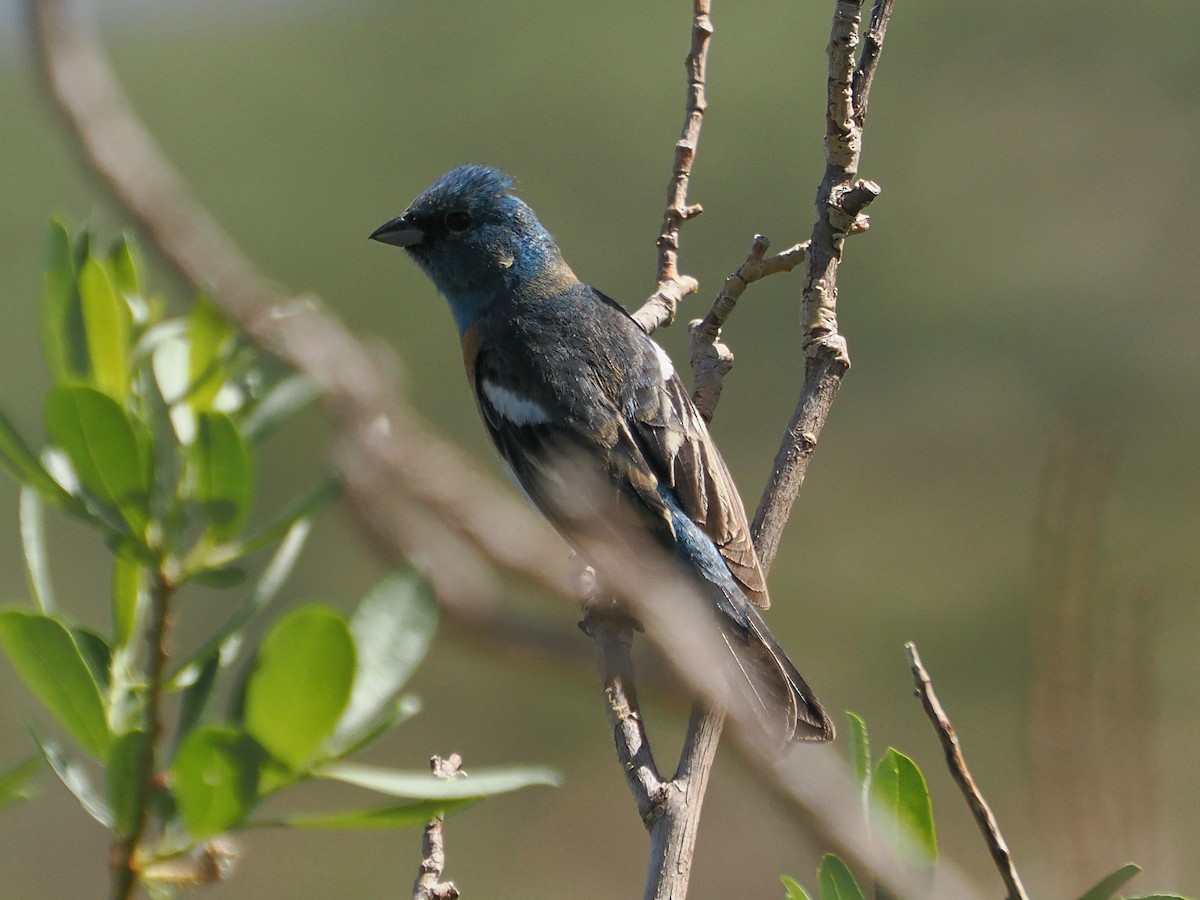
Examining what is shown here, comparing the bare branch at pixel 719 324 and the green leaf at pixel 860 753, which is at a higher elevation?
the bare branch at pixel 719 324

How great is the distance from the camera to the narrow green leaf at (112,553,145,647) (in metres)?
1.35

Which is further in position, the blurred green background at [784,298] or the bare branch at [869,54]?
the blurred green background at [784,298]

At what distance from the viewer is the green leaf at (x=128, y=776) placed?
42.4 inches

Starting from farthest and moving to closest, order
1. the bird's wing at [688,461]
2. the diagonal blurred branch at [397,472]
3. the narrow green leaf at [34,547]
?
the bird's wing at [688,461]
the narrow green leaf at [34,547]
the diagonal blurred branch at [397,472]

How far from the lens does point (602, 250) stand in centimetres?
1738

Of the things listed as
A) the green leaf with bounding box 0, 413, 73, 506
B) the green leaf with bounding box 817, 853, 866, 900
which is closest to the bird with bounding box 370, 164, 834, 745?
the green leaf with bounding box 817, 853, 866, 900

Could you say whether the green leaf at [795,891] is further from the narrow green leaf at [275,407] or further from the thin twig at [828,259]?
the thin twig at [828,259]

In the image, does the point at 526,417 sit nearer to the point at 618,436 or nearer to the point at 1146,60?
the point at 618,436

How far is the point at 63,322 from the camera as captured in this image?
1382mm

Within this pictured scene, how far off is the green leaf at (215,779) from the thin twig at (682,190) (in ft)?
8.06

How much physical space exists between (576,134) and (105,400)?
20.7 metres

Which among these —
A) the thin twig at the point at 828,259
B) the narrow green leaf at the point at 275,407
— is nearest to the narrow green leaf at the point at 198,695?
the narrow green leaf at the point at 275,407

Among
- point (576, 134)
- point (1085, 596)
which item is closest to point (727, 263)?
point (576, 134)

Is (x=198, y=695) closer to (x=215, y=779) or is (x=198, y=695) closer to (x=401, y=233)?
(x=215, y=779)
